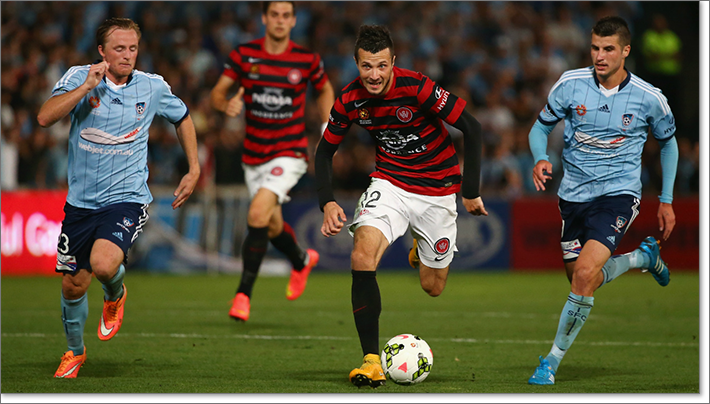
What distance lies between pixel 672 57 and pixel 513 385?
12.6 metres

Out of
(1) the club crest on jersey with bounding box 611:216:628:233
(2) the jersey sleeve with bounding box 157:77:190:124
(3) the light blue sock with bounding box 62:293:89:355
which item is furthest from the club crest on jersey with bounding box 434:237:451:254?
(3) the light blue sock with bounding box 62:293:89:355

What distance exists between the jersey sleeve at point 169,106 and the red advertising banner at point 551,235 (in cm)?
912

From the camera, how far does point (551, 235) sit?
14.5m

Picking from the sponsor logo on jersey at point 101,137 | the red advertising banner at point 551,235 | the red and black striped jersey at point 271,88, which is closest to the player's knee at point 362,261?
the sponsor logo on jersey at point 101,137

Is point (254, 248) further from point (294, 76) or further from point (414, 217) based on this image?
point (414, 217)

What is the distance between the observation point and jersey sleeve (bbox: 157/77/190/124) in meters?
6.07

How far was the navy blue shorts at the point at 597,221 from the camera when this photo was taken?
19.4ft

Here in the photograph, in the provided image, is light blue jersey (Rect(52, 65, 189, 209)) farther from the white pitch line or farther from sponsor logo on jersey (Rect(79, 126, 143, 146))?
the white pitch line

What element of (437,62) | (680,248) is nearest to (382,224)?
(680,248)

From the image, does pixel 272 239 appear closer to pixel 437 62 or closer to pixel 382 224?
pixel 382 224

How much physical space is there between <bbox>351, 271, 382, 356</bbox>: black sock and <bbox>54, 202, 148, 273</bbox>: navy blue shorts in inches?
61.0

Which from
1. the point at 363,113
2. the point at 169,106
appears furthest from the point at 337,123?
the point at 169,106

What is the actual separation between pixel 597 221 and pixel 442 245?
1139 mm

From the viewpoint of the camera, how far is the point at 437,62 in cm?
1741
